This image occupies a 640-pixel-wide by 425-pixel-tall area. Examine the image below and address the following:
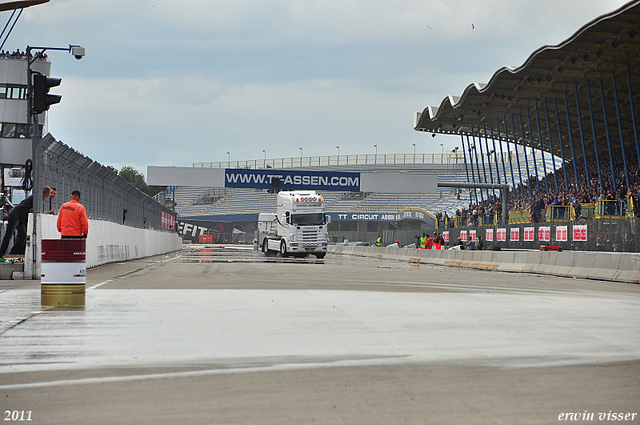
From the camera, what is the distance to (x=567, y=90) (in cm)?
4794

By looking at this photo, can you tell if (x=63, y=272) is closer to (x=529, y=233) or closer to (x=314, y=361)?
(x=314, y=361)

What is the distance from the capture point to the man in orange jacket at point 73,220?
1243 cm

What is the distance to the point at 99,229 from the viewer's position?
2227 centimetres

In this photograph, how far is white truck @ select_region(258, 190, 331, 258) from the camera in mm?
37781

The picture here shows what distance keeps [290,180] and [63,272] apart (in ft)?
132

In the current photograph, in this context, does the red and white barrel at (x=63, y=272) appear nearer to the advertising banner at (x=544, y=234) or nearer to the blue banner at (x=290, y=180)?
the advertising banner at (x=544, y=234)

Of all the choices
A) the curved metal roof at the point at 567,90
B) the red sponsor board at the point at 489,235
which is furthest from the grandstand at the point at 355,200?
the red sponsor board at the point at 489,235

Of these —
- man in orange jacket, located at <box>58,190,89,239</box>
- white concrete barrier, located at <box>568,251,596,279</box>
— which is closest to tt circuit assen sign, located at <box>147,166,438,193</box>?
white concrete barrier, located at <box>568,251,596,279</box>

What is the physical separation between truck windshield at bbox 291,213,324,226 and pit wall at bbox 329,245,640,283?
20.1ft

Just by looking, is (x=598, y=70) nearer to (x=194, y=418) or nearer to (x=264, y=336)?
(x=264, y=336)

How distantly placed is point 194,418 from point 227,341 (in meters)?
2.56

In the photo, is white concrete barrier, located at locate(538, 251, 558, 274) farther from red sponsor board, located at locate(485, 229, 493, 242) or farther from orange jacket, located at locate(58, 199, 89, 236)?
orange jacket, located at locate(58, 199, 89, 236)

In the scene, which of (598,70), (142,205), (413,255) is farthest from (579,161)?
(142,205)

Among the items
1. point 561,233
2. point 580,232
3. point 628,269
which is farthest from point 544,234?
point 628,269
